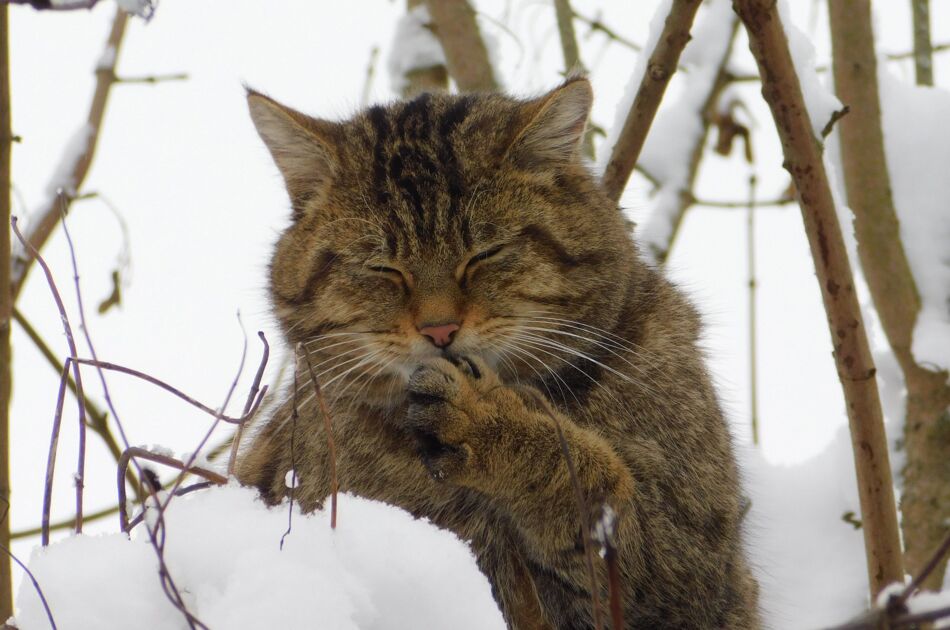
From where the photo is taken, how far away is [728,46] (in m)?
4.59

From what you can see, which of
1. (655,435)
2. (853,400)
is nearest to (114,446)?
(655,435)

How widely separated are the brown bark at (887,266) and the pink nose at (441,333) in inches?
73.3

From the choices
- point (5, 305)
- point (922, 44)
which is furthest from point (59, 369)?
point (922, 44)

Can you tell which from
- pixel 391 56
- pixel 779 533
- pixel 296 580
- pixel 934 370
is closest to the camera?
pixel 296 580

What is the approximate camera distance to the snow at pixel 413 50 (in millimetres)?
5098

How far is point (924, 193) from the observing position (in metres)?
4.03

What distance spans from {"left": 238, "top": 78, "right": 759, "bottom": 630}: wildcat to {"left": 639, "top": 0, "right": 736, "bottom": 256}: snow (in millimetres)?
1250

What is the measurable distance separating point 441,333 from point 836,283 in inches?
36.2

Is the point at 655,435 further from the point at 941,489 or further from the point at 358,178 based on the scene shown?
the point at 941,489

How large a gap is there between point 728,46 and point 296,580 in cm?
342

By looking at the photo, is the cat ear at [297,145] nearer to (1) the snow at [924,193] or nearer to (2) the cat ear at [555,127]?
(2) the cat ear at [555,127]

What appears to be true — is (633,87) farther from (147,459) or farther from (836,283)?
(147,459)

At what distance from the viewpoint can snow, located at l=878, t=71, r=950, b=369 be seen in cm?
397

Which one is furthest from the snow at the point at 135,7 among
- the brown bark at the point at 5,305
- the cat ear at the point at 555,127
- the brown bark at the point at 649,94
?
the brown bark at the point at 649,94
